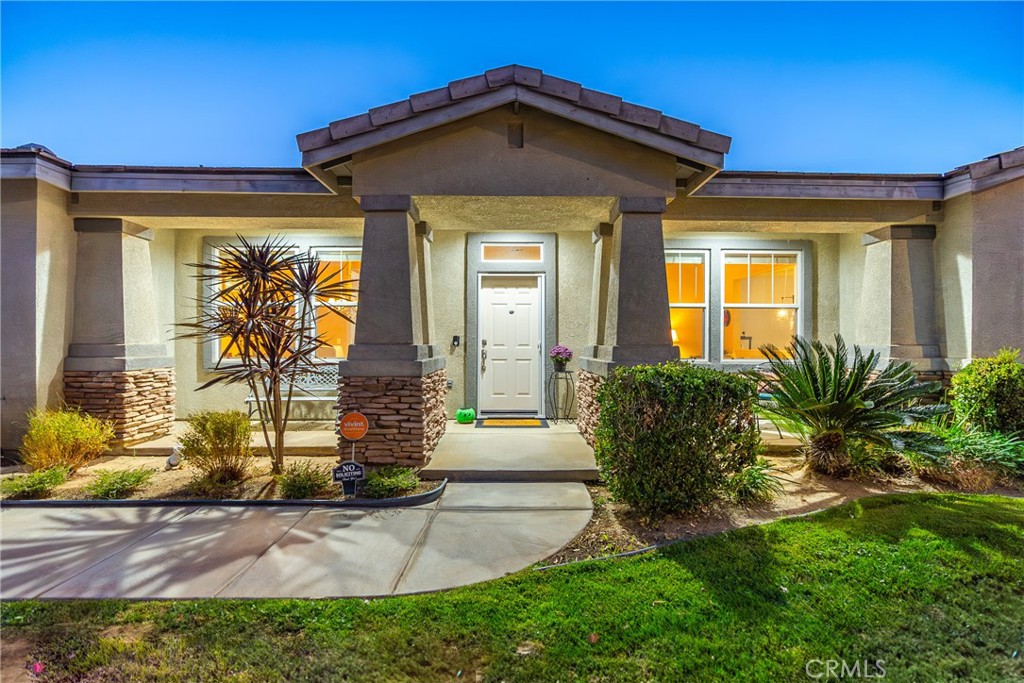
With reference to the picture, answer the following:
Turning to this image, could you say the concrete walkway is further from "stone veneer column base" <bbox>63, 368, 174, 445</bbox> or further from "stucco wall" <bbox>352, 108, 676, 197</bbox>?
"stucco wall" <bbox>352, 108, 676, 197</bbox>

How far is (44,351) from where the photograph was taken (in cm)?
584

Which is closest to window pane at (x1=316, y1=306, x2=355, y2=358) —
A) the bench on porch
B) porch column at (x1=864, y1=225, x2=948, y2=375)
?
the bench on porch

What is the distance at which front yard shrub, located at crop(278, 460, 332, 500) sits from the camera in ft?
15.2

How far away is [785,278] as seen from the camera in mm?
8211

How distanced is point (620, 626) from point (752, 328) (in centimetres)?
708

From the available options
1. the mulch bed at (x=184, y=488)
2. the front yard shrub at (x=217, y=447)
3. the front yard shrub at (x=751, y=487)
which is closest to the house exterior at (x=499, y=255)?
the mulch bed at (x=184, y=488)

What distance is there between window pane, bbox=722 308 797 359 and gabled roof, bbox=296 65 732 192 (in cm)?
386

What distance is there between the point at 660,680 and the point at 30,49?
36.2 feet

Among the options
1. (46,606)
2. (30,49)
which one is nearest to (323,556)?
(46,606)

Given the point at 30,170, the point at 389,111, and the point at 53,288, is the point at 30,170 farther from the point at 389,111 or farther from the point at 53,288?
the point at 389,111

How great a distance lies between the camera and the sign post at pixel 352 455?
4.57 metres

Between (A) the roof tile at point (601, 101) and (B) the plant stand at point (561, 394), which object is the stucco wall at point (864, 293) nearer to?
(B) the plant stand at point (561, 394)

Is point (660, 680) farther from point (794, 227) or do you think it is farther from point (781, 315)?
point (781, 315)

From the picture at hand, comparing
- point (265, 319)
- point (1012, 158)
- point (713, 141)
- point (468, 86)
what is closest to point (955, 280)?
point (1012, 158)
